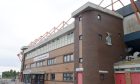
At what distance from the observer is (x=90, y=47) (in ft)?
93.2

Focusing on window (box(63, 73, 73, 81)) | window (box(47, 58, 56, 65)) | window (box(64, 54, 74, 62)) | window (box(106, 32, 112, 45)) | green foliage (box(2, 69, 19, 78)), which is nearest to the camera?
window (box(106, 32, 112, 45))

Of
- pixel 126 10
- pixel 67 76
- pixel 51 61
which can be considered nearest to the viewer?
pixel 126 10

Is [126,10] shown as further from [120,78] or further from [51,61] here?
[51,61]

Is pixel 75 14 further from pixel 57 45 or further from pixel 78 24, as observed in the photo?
pixel 57 45

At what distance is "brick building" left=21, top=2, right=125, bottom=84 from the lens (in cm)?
2798

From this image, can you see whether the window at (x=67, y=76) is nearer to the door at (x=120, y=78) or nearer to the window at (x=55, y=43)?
the window at (x=55, y=43)

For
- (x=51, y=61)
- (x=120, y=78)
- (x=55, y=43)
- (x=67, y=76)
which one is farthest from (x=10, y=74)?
(x=120, y=78)

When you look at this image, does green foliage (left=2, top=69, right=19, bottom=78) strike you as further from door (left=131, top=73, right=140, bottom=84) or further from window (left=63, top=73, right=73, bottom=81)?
door (left=131, top=73, right=140, bottom=84)

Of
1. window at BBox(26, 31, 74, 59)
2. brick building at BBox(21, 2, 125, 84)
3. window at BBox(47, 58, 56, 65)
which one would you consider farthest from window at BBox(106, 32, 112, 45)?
window at BBox(47, 58, 56, 65)

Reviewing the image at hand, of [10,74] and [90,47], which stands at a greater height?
[90,47]

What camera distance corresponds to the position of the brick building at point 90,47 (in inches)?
1102

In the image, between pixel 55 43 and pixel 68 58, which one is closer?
pixel 68 58

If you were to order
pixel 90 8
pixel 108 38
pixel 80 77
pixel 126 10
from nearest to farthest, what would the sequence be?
pixel 80 77 → pixel 90 8 → pixel 108 38 → pixel 126 10

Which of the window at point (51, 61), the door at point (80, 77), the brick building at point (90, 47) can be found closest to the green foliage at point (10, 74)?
the window at point (51, 61)
